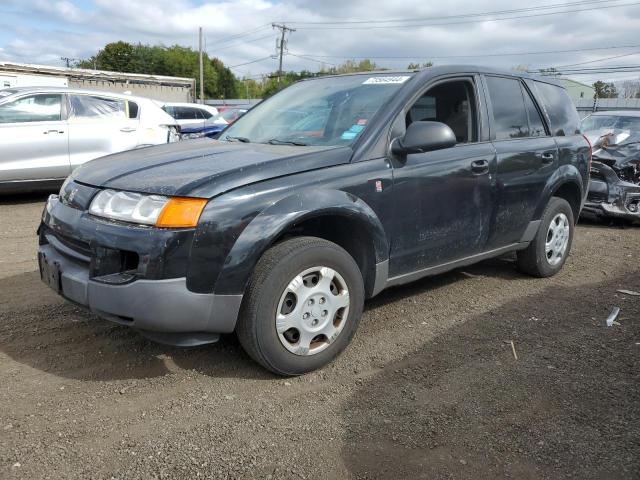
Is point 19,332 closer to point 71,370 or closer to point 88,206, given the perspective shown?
point 71,370

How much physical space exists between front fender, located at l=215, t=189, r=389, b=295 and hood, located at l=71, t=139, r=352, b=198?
176mm

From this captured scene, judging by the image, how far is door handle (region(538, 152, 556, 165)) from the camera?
4664 millimetres

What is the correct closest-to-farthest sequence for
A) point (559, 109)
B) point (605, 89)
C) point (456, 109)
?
point (456, 109) < point (559, 109) < point (605, 89)

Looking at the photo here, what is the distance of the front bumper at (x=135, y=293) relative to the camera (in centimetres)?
268

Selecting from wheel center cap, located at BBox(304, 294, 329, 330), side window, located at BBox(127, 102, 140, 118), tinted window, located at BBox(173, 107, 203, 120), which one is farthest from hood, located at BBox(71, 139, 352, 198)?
tinted window, located at BBox(173, 107, 203, 120)

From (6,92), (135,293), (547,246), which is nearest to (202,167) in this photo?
(135,293)

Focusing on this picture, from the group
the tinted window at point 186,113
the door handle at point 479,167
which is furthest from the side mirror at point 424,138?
the tinted window at point 186,113

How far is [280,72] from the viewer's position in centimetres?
6006

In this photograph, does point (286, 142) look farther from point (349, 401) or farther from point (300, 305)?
point (349, 401)

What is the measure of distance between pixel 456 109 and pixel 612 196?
4.83m

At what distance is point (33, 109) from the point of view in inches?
313

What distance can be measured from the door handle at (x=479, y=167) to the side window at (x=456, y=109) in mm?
199

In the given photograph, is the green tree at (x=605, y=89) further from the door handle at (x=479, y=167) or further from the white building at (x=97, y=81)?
the door handle at (x=479, y=167)

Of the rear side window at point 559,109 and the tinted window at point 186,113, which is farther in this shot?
the tinted window at point 186,113
